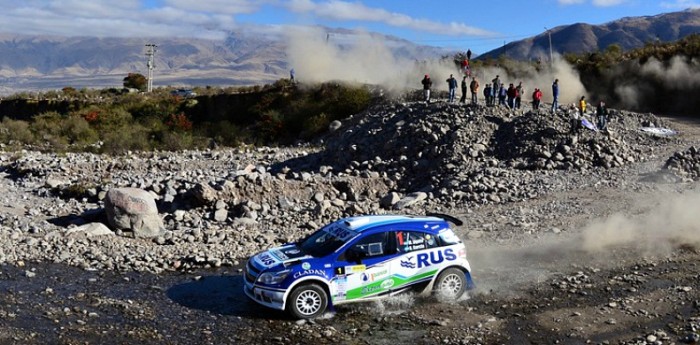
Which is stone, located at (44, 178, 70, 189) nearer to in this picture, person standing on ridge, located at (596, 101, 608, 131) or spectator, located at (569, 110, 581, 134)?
spectator, located at (569, 110, 581, 134)

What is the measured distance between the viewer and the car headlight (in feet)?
35.1

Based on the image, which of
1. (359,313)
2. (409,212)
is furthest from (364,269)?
(409,212)

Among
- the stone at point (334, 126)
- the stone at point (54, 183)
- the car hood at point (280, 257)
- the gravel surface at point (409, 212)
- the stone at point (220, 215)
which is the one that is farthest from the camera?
the stone at point (334, 126)

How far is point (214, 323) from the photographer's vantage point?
1097 centimetres

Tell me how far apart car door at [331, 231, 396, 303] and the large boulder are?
7384mm

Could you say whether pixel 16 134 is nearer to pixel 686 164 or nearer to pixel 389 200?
pixel 389 200

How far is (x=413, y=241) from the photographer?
37.6 ft

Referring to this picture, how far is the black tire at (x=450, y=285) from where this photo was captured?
37.9 feet

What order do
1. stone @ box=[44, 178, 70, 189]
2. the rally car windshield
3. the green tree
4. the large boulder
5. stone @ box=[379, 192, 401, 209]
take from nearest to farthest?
the rally car windshield, the large boulder, stone @ box=[379, 192, 401, 209], stone @ box=[44, 178, 70, 189], the green tree

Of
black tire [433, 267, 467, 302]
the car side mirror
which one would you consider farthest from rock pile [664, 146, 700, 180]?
the car side mirror

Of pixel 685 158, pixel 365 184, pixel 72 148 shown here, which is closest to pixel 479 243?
pixel 365 184

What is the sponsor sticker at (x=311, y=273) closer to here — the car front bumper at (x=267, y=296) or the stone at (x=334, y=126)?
the car front bumper at (x=267, y=296)

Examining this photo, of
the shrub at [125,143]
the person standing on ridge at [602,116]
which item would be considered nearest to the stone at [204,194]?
the person standing on ridge at [602,116]

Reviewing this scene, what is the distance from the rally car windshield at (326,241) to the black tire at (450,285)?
1.73 meters
